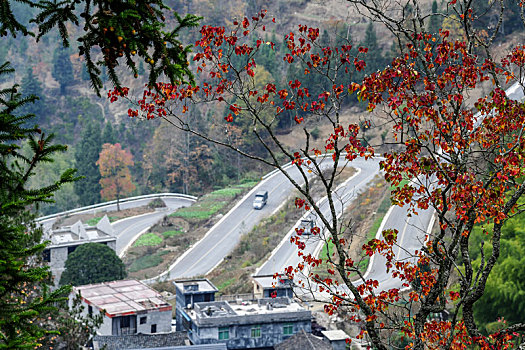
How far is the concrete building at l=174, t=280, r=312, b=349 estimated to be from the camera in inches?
1210

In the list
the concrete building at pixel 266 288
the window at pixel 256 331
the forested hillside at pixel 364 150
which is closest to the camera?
the forested hillside at pixel 364 150

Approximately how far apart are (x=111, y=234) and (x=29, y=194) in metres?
40.0

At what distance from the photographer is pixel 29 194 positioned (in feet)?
21.7

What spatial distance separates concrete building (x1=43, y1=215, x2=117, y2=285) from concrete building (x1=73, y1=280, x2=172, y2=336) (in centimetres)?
800

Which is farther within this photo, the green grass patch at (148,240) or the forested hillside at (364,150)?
the green grass patch at (148,240)

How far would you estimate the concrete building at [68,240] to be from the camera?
4275cm

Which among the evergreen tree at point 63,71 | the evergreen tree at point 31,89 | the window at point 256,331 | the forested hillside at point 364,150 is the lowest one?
the window at point 256,331

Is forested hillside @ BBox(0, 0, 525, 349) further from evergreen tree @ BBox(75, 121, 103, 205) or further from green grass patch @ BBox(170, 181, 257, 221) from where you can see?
green grass patch @ BBox(170, 181, 257, 221)

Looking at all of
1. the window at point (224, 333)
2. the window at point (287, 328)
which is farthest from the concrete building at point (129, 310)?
the window at point (287, 328)

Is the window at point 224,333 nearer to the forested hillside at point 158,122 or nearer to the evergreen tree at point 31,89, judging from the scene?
the forested hillside at point 158,122

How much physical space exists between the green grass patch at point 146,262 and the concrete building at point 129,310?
46.8ft

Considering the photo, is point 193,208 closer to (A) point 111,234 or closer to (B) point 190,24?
(A) point 111,234

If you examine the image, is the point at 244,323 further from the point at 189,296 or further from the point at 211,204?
the point at 211,204

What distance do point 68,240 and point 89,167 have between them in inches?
1044
